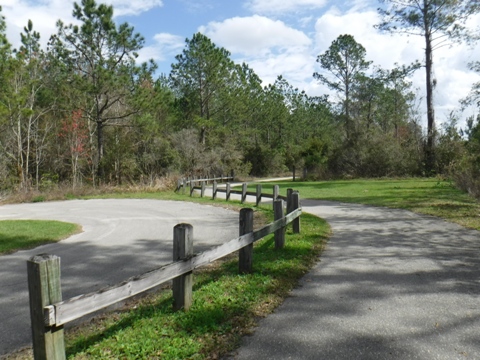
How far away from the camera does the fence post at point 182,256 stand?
14.0ft

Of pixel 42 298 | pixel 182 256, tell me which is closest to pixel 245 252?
pixel 182 256

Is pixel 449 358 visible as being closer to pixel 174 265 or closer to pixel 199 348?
pixel 199 348

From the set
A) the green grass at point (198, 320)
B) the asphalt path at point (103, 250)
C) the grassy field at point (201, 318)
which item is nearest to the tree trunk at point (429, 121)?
the asphalt path at point (103, 250)

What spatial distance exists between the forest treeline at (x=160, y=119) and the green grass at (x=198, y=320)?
1186cm

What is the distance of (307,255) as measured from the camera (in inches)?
277

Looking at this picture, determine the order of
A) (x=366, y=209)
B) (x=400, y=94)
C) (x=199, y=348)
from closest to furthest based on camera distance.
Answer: (x=199, y=348), (x=366, y=209), (x=400, y=94)

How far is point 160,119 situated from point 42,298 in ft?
127

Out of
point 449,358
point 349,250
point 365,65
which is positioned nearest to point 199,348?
point 449,358

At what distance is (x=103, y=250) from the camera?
8133mm

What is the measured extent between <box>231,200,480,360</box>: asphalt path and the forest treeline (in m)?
9.05

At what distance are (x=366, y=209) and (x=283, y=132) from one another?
49.3m

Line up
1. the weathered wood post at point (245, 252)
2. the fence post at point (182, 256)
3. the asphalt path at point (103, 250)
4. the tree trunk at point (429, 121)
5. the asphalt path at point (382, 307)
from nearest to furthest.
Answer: the asphalt path at point (382, 307) → the fence post at point (182, 256) → the asphalt path at point (103, 250) → the weathered wood post at point (245, 252) → the tree trunk at point (429, 121)

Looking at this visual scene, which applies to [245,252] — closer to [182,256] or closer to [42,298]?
[182,256]

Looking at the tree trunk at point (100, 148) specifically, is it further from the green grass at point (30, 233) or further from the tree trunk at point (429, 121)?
the tree trunk at point (429, 121)
